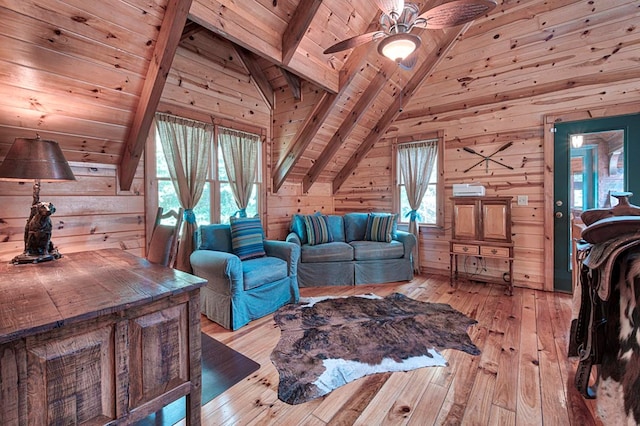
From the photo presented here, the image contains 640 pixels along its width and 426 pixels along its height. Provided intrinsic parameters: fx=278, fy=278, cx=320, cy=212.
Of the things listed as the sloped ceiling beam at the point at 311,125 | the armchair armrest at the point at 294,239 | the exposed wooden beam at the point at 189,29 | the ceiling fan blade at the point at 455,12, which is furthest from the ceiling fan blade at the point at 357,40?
the armchair armrest at the point at 294,239

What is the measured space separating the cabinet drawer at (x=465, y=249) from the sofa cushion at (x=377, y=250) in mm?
688

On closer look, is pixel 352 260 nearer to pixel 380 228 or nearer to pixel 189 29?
pixel 380 228

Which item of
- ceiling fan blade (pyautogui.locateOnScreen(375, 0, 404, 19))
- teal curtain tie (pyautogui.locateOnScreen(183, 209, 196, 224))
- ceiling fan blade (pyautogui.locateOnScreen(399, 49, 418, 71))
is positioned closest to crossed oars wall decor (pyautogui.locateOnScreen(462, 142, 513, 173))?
ceiling fan blade (pyautogui.locateOnScreen(399, 49, 418, 71))

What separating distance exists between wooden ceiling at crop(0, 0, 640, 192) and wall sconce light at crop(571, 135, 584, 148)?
0.49 metres

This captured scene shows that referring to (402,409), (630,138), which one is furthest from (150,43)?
(630,138)

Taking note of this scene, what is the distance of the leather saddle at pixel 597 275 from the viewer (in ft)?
3.93

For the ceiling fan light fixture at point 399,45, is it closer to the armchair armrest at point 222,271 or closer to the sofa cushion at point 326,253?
the armchair armrest at point 222,271

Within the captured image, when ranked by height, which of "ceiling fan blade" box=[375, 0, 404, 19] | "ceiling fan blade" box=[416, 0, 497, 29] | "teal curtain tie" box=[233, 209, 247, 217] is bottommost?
"teal curtain tie" box=[233, 209, 247, 217]

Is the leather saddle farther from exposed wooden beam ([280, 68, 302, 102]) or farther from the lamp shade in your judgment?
exposed wooden beam ([280, 68, 302, 102])

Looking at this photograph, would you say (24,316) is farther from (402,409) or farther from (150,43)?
(150,43)

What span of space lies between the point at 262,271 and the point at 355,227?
6.54ft

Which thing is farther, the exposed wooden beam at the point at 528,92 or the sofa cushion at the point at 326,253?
the sofa cushion at the point at 326,253

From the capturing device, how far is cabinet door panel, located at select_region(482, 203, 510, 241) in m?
3.41

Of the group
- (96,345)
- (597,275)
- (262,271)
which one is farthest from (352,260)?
(96,345)
